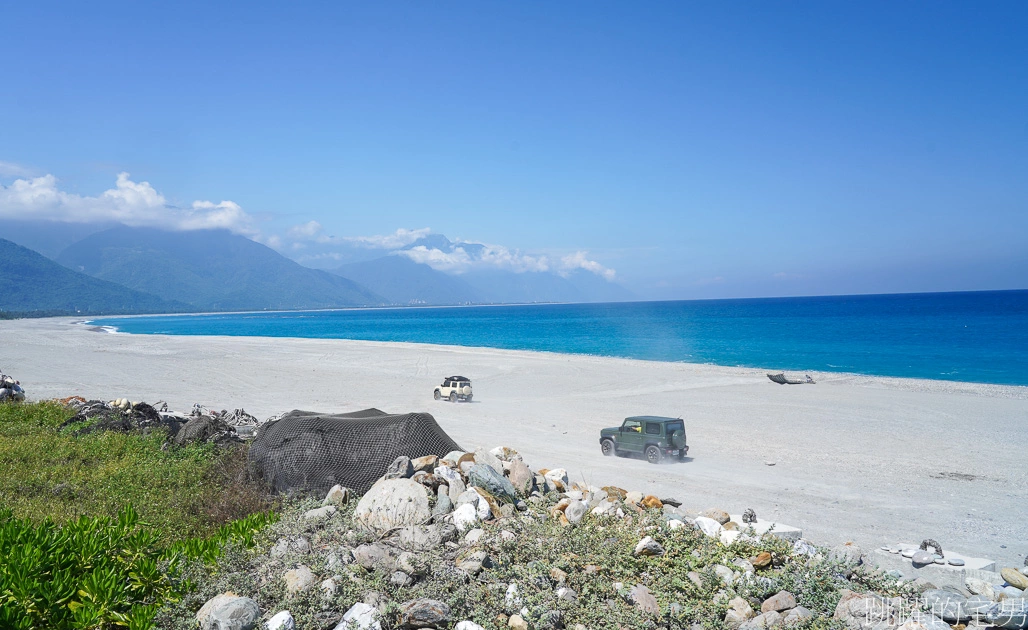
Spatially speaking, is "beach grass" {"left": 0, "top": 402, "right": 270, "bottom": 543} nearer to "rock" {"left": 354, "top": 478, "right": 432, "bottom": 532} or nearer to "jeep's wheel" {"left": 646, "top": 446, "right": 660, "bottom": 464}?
"rock" {"left": 354, "top": 478, "right": 432, "bottom": 532}

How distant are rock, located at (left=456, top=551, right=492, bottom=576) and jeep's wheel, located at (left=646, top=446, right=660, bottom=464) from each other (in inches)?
446

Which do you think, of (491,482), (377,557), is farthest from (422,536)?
(491,482)

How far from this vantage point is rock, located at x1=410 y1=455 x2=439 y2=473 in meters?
8.98

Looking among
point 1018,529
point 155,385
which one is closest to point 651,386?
point 1018,529

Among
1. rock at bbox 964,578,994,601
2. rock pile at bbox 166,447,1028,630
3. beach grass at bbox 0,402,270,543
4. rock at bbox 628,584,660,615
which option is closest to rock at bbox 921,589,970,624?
rock pile at bbox 166,447,1028,630

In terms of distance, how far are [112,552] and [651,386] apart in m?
30.2

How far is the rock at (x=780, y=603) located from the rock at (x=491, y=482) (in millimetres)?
3354

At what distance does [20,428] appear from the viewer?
45.7 feet

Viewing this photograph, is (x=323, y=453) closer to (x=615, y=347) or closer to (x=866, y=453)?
(x=866, y=453)

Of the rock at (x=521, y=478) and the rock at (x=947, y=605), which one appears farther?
the rock at (x=521, y=478)

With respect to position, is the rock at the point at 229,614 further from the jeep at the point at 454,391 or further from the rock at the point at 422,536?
the jeep at the point at 454,391

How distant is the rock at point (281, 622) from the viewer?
18.0 ft

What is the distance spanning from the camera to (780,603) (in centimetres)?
637

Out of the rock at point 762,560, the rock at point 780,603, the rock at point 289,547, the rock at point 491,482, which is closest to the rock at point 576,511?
the rock at point 491,482
